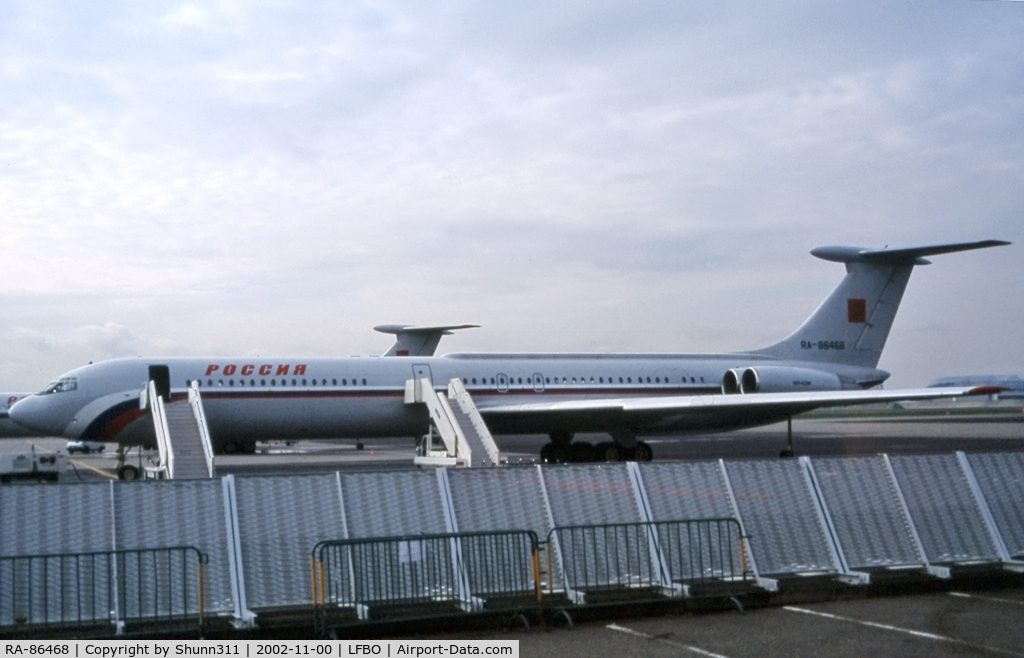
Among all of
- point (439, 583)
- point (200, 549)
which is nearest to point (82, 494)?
point (200, 549)

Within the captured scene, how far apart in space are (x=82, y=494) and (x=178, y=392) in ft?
55.7

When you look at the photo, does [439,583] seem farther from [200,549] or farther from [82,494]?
[82,494]

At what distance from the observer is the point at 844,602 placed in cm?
1046

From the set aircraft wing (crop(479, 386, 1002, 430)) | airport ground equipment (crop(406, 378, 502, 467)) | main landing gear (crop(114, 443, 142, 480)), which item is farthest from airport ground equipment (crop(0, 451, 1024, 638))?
main landing gear (crop(114, 443, 142, 480))

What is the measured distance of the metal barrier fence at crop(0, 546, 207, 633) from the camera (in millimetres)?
8812

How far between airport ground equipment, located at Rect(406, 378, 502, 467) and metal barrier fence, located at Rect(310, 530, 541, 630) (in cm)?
1316

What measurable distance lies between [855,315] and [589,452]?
1125 centimetres

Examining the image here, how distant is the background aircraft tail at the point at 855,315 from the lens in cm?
3528

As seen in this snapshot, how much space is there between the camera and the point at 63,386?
2625 cm

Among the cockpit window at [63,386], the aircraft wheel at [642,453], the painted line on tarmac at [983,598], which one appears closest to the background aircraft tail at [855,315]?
the aircraft wheel at [642,453]
